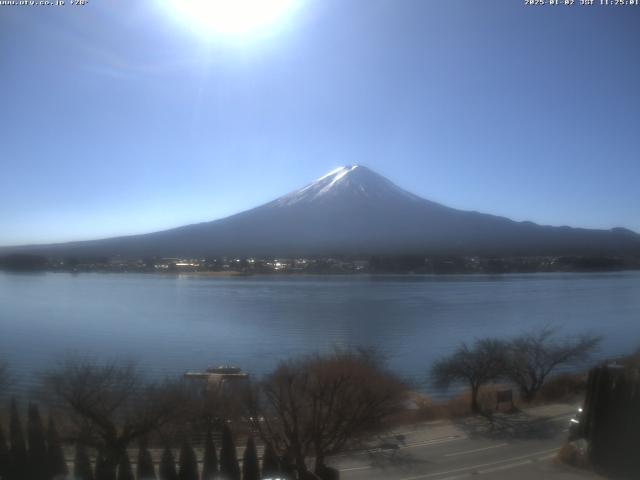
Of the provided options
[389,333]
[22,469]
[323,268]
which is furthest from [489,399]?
[323,268]

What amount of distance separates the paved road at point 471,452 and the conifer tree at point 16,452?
6.93 ft

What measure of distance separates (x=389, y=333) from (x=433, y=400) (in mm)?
3707

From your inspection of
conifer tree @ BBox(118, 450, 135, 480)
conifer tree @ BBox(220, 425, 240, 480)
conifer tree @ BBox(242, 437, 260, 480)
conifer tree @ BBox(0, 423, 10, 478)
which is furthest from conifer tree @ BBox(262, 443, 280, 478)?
conifer tree @ BBox(0, 423, 10, 478)

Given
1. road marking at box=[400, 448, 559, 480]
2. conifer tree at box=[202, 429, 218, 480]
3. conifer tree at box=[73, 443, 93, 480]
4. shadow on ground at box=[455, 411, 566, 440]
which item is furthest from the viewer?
shadow on ground at box=[455, 411, 566, 440]

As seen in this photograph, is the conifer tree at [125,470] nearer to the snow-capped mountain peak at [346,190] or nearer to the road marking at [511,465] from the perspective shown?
the road marking at [511,465]

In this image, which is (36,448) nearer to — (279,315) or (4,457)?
(4,457)

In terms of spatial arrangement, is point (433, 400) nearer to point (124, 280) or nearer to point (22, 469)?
point (22, 469)

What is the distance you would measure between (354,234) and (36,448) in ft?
77.6

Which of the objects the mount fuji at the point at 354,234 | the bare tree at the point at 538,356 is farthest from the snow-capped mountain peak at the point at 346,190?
the bare tree at the point at 538,356

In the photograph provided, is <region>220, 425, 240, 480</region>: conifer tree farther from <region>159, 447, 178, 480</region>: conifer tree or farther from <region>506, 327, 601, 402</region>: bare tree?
<region>506, 327, 601, 402</region>: bare tree

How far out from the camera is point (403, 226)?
2884 cm

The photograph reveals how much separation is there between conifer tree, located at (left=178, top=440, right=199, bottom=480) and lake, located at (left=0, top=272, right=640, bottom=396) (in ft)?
9.37

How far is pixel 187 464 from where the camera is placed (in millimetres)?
3818

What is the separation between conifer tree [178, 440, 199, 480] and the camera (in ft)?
12.5
